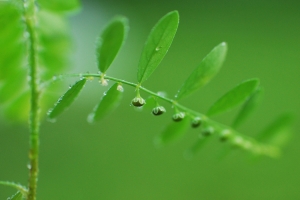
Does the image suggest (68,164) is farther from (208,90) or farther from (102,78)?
(102,78)

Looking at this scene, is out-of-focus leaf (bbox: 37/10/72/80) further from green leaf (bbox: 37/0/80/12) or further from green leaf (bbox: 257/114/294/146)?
green leaf (bbox: 257/114/294/146)

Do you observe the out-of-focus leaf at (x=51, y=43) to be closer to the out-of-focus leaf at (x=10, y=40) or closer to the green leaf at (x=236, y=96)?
the out-of-focus leaf at (x=10, y=40)

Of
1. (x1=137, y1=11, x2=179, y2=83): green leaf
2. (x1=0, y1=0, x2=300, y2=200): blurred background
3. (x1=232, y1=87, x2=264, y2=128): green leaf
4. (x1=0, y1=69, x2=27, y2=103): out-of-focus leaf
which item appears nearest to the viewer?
(x1=137, y1=11, x2=179, y2=83): green leaf

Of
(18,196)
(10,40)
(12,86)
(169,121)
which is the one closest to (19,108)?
(12,86)

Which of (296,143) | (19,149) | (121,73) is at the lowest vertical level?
(296,143)

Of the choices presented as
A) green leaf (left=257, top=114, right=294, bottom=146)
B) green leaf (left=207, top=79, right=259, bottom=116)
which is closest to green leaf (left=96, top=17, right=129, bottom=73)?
green leaf (left=207, top=79, right=259, bottom=116)

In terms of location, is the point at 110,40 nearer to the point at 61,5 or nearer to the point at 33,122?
the point at 33,122

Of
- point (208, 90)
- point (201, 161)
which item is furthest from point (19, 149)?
point (208, 90)
